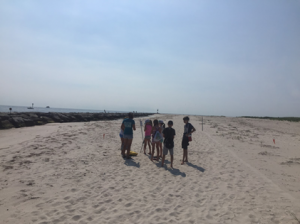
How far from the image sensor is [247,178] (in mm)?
6336

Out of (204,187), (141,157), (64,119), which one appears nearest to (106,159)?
(141,157)

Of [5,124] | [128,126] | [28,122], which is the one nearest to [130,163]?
[128,126]

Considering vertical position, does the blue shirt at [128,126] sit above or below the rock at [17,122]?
above

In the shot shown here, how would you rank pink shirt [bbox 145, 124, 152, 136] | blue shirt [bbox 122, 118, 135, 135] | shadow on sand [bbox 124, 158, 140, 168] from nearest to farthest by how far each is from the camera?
shadow on sand [bbox 124, 158, 140, 168] → blue shirt [bbox 122, 118, 135, 135] → pink shirt [bbox 145, 124, 152, 136]

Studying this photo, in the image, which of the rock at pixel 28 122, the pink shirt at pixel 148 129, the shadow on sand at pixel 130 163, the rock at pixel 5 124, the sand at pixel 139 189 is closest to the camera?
the sand at pixel 139 189

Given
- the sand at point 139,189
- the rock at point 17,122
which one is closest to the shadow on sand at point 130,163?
the sand at point 139,189

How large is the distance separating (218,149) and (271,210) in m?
6.82

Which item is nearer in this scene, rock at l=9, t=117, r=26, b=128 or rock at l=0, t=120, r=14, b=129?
rock at l=0, t=120, r=14, b=129

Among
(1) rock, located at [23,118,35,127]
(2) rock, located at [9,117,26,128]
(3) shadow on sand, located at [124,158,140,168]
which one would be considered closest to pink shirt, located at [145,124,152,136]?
(3) shadow on sand, located at [124,158,140,168]

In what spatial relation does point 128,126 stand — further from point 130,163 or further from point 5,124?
point 5,124

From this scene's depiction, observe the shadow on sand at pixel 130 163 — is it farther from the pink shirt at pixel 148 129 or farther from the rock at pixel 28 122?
the rock at pixel 28 122

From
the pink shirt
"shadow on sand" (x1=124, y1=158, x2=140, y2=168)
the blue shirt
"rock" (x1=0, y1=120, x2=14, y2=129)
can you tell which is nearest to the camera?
"shadow on sand" (x1=124, y1=158, x2=140, y2=168)

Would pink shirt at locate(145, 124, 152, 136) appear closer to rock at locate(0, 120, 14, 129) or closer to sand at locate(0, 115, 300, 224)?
sand at locate(0, 115, 300, 224)

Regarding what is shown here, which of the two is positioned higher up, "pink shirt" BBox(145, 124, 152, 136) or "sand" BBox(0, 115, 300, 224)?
"pink shirt" BBox(145, 124, 152, 136)
